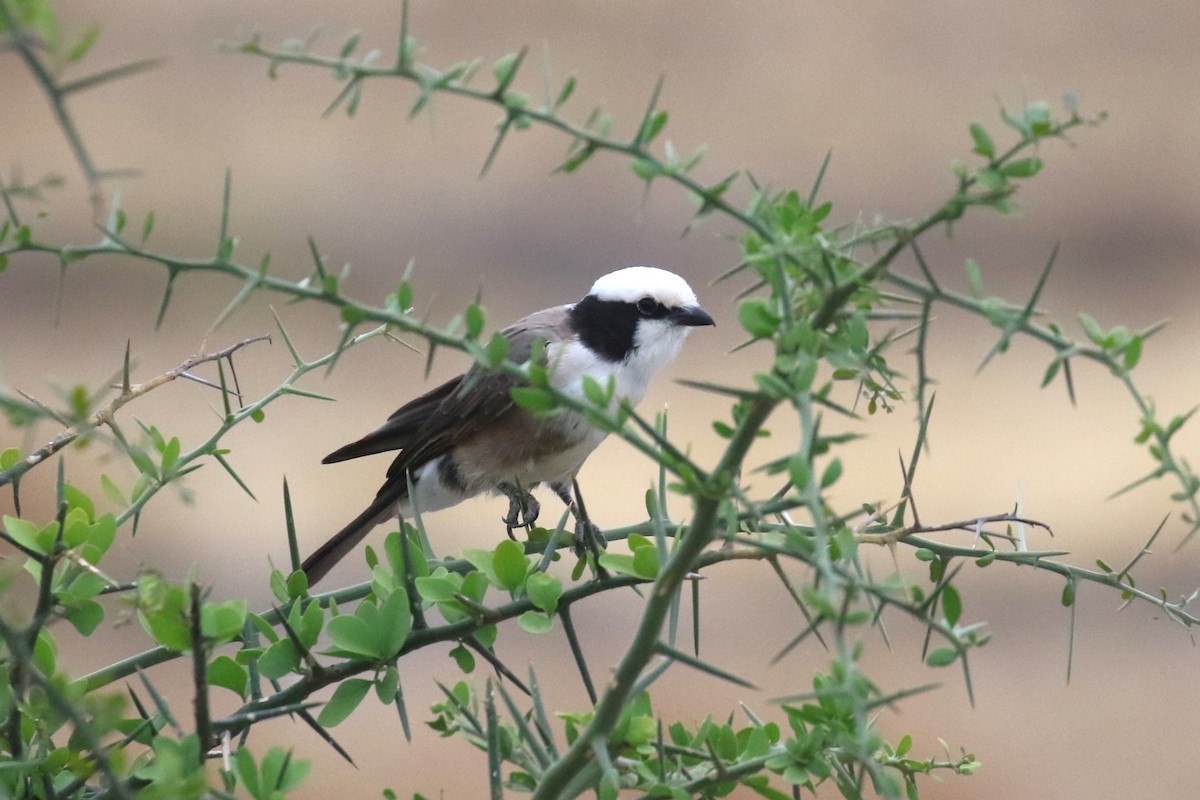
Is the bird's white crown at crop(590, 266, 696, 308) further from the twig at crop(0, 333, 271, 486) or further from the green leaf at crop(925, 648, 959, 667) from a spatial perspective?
the green leaf at crop(925, 648, 959, 667)

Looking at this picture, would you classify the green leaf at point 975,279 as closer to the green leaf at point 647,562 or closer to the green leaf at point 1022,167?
the green leaf at point 1022,167

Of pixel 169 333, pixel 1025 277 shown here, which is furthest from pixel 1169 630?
pixel 169 333

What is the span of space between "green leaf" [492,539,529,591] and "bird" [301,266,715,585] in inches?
27.9

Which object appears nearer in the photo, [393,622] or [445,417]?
[393,622]

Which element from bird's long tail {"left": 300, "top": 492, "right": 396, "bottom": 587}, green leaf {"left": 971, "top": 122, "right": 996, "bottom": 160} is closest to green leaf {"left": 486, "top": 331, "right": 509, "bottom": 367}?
green leaf {"left": 971, "top": 122, "right": 996, "bottom": 160}

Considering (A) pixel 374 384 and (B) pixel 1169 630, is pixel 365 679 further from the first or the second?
(B) pixel 1169 630

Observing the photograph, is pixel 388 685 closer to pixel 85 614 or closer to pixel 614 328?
pixel 85 614

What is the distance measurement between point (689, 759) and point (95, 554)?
0.20m

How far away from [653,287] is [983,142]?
0.91 m

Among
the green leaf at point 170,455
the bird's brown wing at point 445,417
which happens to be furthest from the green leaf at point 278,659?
the bird's brown wing at point 445,417

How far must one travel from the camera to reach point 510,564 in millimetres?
424

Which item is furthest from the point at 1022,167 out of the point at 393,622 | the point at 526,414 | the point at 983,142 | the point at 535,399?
the point at 526,414

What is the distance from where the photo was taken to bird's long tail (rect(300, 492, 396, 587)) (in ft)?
3.57

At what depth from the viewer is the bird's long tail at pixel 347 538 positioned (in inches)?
42.8
